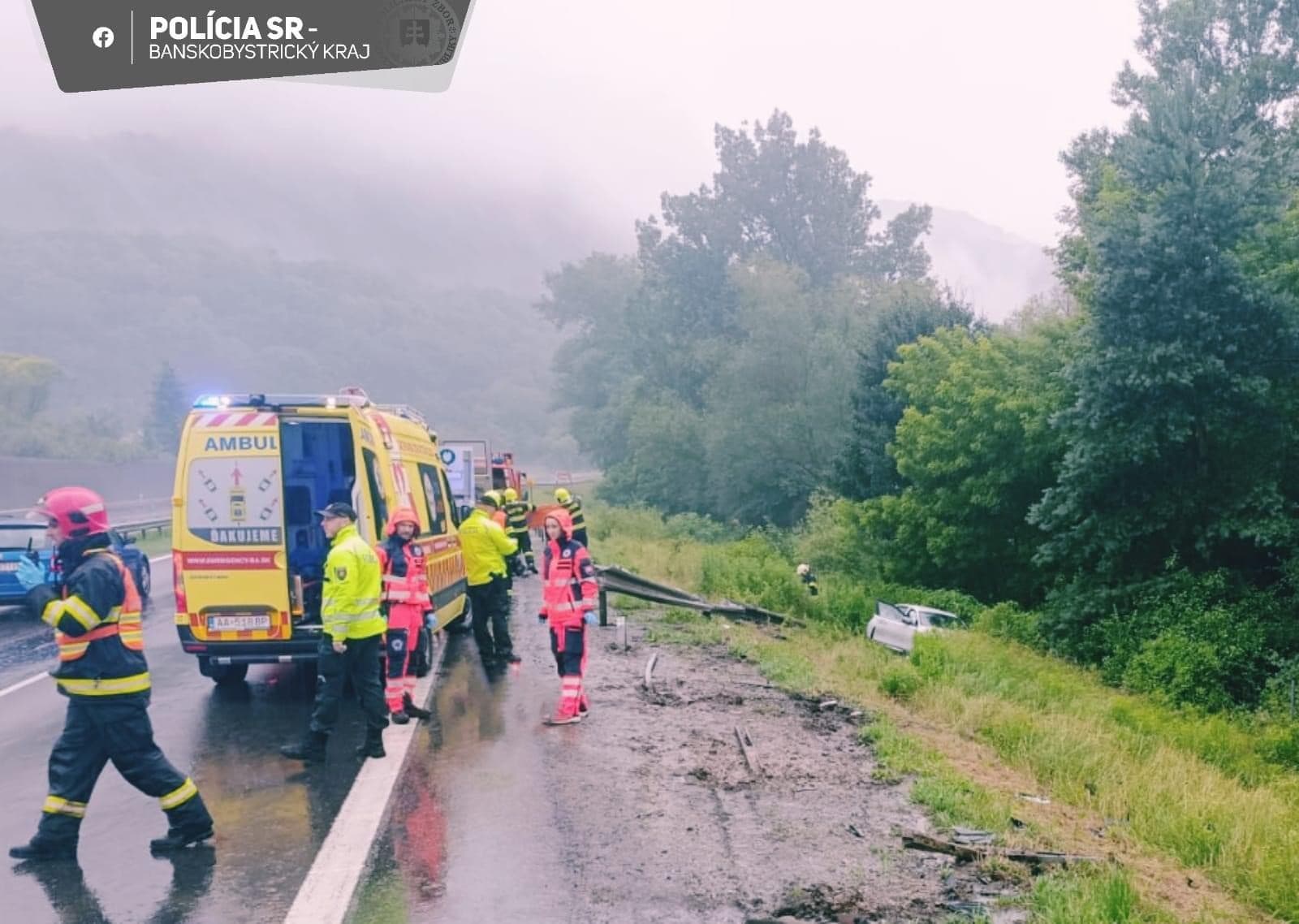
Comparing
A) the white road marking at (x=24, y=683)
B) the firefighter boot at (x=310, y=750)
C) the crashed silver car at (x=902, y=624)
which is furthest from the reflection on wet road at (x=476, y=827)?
the crashed silver car at (x=902, y=624)

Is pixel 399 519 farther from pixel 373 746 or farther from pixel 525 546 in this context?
pixel 525 546

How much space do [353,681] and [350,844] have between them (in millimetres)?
2041

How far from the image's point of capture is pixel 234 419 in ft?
30.4

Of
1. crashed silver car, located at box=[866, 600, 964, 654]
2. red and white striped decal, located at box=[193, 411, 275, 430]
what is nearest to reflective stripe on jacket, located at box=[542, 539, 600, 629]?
red and white striped decal, located at box=[193, 411, 275, 430]

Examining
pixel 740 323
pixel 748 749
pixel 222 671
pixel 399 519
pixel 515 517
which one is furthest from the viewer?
pixel 740 323

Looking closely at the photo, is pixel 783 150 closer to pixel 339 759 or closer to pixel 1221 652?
pixel 1221 652

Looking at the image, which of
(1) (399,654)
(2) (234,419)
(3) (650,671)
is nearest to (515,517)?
(3) (650,671)

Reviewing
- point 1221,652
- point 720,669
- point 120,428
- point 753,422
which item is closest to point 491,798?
point 720,669

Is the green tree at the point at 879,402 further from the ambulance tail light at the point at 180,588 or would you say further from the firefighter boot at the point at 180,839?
the firefighter boot at the point at 180,839

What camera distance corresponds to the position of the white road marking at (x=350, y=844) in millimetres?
4719

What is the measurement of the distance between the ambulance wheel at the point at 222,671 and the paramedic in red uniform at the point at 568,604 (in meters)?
3.14

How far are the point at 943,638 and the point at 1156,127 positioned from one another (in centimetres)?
793

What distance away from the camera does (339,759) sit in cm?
731

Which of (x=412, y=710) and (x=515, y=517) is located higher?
(x=515, y=517)
